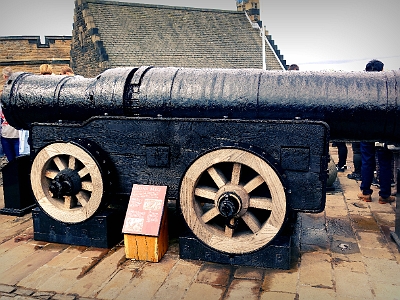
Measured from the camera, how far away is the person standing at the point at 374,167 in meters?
4.59

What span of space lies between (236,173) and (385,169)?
2.46m

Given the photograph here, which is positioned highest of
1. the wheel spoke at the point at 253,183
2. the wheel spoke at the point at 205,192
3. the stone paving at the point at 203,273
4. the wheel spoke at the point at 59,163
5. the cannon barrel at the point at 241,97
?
the cannon barrel at the point at 241,97

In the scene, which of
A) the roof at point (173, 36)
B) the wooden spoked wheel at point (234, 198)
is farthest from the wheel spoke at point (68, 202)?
the roof at point (173, 36)

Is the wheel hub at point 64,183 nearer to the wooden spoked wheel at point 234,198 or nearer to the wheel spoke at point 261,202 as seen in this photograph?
the wooden spoked wheel at point 234,198

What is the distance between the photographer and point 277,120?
117 inches

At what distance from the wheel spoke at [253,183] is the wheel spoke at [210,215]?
0.31m

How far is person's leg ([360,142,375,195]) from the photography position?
4625 millimetres

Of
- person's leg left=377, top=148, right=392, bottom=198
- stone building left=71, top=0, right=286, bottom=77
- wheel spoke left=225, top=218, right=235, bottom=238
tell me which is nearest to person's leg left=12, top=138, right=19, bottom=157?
wheel spoke left=225, top=218, right=235, bottom=238

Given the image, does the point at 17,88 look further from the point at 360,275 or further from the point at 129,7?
the point at 129,7

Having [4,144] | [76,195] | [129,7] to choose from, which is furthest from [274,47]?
[76,195]

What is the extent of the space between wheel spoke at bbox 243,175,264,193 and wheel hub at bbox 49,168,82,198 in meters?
1.51

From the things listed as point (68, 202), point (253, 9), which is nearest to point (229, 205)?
point (68, 202)

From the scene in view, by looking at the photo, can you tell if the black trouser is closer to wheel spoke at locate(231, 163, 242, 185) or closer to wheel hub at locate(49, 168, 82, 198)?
wheel spoke at locate(231, 163, 242, 185)

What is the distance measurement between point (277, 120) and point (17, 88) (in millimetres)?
2522
